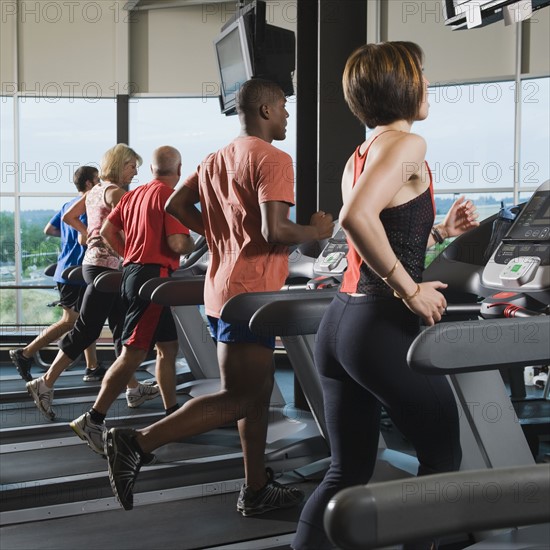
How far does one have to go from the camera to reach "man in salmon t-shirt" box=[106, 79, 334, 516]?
2.31 m

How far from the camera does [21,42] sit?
7188 mm

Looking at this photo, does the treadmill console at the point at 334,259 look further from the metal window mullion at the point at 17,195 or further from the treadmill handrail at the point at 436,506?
the metal window mullion at the point at 17,195

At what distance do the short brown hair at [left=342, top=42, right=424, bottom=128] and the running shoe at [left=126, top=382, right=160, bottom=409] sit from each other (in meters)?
3.11

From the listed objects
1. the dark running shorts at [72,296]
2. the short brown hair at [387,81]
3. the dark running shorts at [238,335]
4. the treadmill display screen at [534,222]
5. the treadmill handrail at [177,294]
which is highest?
the short brown hair at [387,81]

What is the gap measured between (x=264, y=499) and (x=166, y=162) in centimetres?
153

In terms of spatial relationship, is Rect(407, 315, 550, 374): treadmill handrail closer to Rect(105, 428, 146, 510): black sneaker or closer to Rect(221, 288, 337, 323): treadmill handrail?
Rect(221, 288, 337, 323): treadmill handrail

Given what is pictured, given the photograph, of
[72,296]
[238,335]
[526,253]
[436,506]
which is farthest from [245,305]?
[72,296]

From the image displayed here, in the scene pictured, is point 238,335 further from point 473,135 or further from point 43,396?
point 473,135

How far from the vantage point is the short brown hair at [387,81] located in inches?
61.1

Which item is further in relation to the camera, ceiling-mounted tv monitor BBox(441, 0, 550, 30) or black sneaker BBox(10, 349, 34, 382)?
black sneaker BBox(10, 349, 34, 382)

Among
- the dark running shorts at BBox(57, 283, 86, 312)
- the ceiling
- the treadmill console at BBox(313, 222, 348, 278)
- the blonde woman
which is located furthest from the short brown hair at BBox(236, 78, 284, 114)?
the ceiling

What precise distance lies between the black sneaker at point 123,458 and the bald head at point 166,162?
56.2 inches

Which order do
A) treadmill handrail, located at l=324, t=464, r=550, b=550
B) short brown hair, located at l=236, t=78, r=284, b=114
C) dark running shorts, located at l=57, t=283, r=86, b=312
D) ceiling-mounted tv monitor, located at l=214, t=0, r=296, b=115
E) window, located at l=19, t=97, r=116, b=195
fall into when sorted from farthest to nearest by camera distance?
window, located at l=19, t=97, r=116, b=195, dark running shorts, located at l=57, t=283, r=86, b=312, ceiling-mounted tv monitor, located at l=214, t=0, r=296, b=115, short brown hair, located at l=236, t=78, r=284, b=114, treadmill handrail, located at l=324, t=464, r=550, b=550

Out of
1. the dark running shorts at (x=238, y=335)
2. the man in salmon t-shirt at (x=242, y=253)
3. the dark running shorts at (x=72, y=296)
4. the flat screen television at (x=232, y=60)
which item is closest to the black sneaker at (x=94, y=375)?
the dark running shorts at (x=72, y=296)
